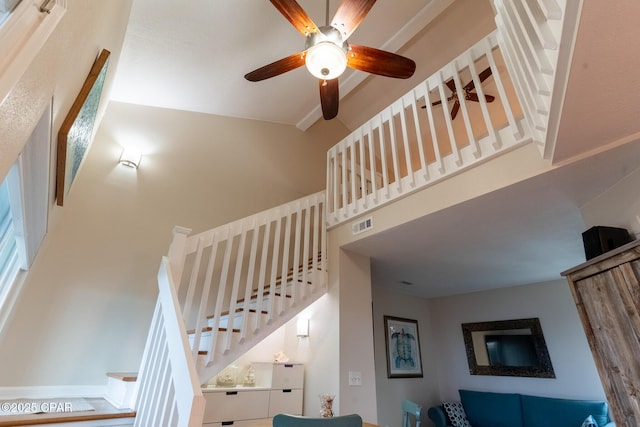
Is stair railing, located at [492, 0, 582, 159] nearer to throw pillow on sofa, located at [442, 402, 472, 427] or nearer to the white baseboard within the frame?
the white baseboard

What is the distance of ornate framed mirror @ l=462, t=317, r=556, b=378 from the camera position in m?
4.26

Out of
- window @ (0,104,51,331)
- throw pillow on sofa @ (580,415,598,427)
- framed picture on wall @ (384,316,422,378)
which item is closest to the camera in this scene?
window @ (0,104,51,331)

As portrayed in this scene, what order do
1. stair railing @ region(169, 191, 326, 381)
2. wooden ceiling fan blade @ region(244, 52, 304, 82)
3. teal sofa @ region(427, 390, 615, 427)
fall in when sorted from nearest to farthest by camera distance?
stair railing @ region(169, 191, 326, 381)
wooden ceiling fan blade @ region(244, 52, 304, 82)
teal sofa @ region(427, 390, 615, 427)

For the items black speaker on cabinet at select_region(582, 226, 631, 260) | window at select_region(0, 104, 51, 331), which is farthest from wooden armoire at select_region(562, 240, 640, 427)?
window at select_region(0, 104, 51, 331)

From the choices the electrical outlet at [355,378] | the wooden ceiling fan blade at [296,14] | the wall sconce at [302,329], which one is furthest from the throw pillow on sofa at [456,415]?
the wooden ceiling fan blade at [296,14]

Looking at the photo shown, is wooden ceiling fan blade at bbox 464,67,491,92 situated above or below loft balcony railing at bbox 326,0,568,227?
above

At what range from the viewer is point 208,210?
383 centimetres

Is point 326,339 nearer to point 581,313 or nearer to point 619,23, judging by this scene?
point 581,313

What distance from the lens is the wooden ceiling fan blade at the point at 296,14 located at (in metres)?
2.22

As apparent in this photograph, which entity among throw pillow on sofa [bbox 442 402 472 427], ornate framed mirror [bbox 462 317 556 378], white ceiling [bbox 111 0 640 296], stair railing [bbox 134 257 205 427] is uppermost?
white ceiling [bbox 111 0 640 296]

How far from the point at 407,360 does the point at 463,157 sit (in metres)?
3.61

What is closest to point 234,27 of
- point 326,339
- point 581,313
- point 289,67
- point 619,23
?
point 289,67

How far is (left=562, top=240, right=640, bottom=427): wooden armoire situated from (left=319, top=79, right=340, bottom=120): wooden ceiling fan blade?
88.9 inches

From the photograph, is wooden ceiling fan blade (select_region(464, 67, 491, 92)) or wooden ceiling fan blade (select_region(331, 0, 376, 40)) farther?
wooden ceiling fan blade (select_region(464, 67, 491, 92))
